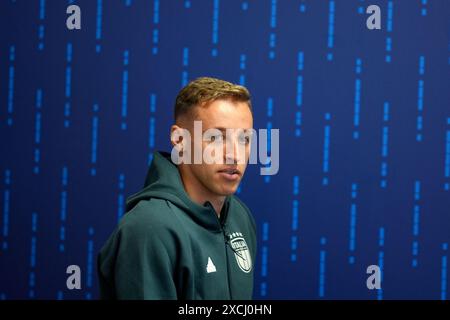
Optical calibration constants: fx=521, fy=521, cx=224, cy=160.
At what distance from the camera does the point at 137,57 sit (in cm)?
190

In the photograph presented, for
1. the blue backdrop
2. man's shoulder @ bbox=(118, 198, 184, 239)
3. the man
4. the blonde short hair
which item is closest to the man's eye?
the man

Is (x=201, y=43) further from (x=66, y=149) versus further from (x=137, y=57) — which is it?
(x=66, y=149)

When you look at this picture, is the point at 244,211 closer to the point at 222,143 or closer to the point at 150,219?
the point at 222,143

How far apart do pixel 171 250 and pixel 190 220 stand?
14 cm

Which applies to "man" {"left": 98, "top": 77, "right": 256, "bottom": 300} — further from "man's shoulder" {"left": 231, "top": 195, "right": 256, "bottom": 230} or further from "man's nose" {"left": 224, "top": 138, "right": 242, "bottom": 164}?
"man's shoulder" {"left": 231, "top": 195, "right": 256, "bottom": 230}

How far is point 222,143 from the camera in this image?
141 centimetres

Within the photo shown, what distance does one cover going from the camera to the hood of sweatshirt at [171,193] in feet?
4.50

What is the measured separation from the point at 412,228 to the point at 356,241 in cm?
21

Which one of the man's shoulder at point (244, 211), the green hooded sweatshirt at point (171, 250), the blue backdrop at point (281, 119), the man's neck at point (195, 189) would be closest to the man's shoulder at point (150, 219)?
the green hooded sweatshirt at point (171, 250)

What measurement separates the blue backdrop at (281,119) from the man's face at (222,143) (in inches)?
18.4

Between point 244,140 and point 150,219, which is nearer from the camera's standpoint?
point 150,219

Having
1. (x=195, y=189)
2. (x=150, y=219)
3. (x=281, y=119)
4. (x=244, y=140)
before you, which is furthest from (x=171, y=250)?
(x=281, y=119)
